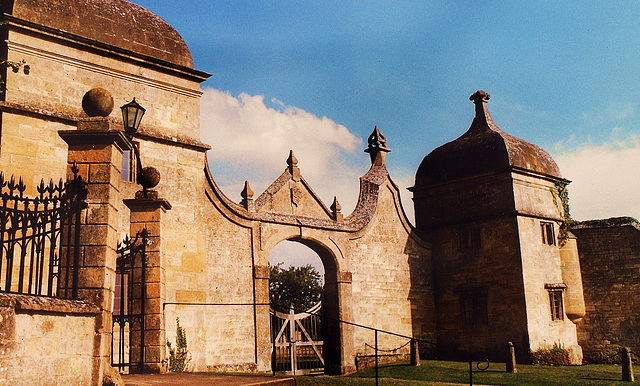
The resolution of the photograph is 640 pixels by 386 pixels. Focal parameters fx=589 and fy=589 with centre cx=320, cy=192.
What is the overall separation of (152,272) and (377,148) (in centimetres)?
1198

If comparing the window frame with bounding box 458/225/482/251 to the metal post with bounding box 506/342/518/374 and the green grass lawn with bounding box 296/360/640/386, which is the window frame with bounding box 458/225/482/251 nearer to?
the green grass lawn with bounding box 296/360/640/386

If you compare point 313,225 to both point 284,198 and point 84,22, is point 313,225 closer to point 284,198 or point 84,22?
point 284,198

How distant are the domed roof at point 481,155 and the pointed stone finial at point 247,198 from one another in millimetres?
8426

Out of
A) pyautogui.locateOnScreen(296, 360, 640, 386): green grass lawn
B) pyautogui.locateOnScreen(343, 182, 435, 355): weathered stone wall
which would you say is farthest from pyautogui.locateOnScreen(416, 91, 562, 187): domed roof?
pyautogui.locateOnScreen(296, 360, 640, 386): green grass lawn

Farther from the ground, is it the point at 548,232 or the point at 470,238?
the point at 548,232

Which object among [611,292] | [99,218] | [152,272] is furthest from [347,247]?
[99,218]

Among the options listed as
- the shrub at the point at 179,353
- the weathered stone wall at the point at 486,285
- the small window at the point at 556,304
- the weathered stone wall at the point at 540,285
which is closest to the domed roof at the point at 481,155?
the weathered stone wall at the point at 486,285

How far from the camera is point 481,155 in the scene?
806 inches

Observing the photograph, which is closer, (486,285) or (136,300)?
(136,300)

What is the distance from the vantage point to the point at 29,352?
5469mm

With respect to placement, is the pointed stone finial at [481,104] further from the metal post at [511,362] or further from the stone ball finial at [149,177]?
the stone ball finial at [149,177]

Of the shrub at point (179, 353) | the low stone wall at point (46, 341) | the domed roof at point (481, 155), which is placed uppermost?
the domed roof at point (481, 155)

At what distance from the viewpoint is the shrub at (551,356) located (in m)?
18.0

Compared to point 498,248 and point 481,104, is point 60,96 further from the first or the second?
point 481,104
